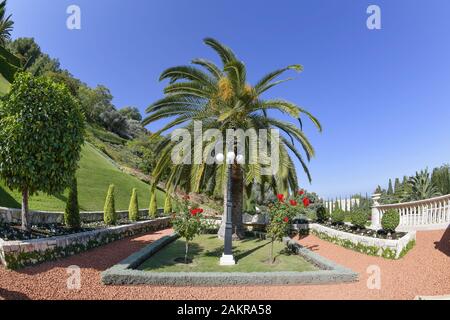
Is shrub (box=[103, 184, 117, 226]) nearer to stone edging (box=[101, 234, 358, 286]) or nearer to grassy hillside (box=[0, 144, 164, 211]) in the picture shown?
grassy hillside (box=[0, 144, 164, 211])

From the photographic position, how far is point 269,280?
23.8 ft

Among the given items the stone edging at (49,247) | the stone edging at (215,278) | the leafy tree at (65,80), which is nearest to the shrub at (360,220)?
the stone edging at (215,278)

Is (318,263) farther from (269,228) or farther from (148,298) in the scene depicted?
(148,298)

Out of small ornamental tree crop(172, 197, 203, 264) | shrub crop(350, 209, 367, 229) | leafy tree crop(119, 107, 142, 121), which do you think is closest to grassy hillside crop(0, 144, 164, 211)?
small ornamental tree crop(172, 197, 203, 264)

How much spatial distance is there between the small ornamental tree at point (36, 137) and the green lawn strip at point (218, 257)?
4334 millimetres

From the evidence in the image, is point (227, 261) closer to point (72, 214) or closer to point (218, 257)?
point (218, 257)

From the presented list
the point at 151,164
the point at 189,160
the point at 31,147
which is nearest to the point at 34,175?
the point at 31,147

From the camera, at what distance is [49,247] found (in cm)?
817

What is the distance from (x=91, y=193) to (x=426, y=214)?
19.9 metres

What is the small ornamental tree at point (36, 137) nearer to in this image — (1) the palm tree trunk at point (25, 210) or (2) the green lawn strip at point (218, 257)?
(1) the palm tree trunk at point (25, 210)

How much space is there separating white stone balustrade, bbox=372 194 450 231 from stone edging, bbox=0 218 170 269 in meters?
13.9

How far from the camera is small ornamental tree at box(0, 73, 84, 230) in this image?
880 cm

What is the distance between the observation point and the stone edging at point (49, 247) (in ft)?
22.4

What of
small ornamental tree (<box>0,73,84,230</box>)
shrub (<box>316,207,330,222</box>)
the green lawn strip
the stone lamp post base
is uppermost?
small ornamental tree (<box>0,73,84,230</box>)
